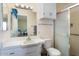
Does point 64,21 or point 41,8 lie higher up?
point 41,8

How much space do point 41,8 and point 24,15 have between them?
0.24 m

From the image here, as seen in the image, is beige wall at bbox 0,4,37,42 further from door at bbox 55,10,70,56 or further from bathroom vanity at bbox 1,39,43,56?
door at bbox 55,10,70,56

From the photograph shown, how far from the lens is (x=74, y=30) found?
52.0 inches

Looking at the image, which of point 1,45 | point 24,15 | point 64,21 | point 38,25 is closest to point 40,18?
point 38,25

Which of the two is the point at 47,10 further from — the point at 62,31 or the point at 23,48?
the point at 23,48

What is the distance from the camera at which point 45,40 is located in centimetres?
130

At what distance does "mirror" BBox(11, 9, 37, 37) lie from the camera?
1.27 meters

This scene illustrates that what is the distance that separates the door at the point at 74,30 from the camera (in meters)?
1.30

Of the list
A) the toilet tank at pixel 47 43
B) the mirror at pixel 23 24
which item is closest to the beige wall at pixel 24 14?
the mirror at pixel 23 24

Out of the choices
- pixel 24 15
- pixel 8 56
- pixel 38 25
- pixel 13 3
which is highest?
pixel 13 3

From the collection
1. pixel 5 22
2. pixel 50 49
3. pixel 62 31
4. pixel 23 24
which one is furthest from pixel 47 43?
pixel 5 22

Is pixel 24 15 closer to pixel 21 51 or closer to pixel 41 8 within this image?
pixel 41 8

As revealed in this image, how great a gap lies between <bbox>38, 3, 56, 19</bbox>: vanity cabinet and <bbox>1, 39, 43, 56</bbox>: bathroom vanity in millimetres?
341

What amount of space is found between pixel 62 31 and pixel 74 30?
0.15m
